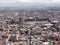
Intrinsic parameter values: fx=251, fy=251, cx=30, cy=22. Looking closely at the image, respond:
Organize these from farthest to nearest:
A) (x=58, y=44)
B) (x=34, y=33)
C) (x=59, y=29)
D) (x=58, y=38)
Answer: (x=59, y=29) < (x=34, y=33) < (x=58, y=38) < (x=58, y=44)

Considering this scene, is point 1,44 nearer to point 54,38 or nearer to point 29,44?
point 29,44

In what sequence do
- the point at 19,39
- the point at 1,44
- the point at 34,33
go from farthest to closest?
1. the point at 34,33
2. the point at 19,39
3. the point at 1,44

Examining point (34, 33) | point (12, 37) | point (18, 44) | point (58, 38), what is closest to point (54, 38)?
point (58, 38)

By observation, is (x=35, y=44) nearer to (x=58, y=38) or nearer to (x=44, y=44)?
(x=44, y=44)

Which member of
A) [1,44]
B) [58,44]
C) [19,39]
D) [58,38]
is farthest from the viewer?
[58,38]

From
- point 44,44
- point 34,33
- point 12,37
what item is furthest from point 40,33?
point 44,44

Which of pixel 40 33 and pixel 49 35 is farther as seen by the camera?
pixel 40 33

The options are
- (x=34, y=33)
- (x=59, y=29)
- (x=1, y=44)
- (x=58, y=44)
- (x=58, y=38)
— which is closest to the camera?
(x=1, y=44)

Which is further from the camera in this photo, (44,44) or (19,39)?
(19,39)

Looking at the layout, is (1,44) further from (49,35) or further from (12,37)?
(49,35)
